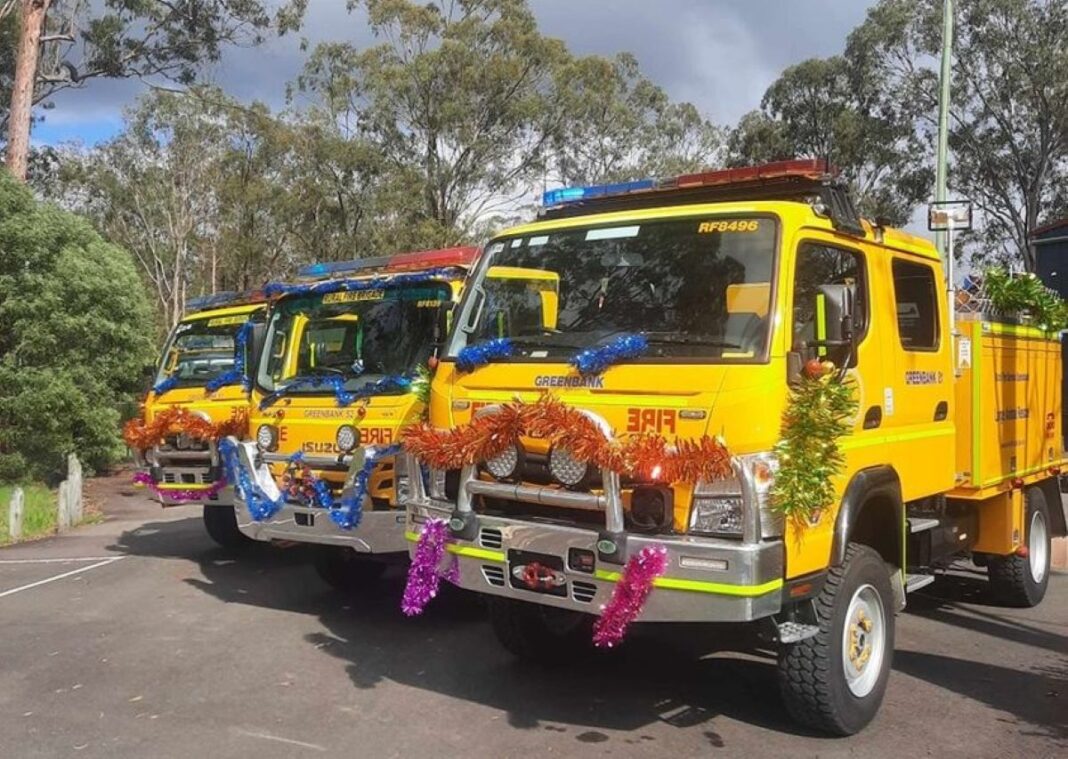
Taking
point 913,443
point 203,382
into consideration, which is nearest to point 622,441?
point 913,443

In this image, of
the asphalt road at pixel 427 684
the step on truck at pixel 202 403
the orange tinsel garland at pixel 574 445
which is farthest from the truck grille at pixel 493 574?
the step on truck at pixel 202 403

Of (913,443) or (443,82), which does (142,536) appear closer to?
(913,443)

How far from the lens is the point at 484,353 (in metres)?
5.07

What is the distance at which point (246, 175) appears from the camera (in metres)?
34.5

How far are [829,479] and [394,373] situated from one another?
367 cm

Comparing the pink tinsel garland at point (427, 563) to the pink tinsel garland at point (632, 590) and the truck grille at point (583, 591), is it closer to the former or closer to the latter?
the truck grille at point (583, 591)

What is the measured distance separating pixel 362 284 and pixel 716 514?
4.15m

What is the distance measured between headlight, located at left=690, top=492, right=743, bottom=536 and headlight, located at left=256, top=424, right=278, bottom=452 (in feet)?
13.3

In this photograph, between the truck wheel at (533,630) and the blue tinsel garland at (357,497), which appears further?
the blue tinsel garland at (357,497)

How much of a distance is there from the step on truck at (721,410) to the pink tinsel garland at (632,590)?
0.13ft

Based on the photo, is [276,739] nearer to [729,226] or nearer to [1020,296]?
[729,226]

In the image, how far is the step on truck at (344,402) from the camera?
6520 mm

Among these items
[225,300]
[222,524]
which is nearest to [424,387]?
[222,524]

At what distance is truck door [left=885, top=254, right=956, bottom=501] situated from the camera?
5.32m
